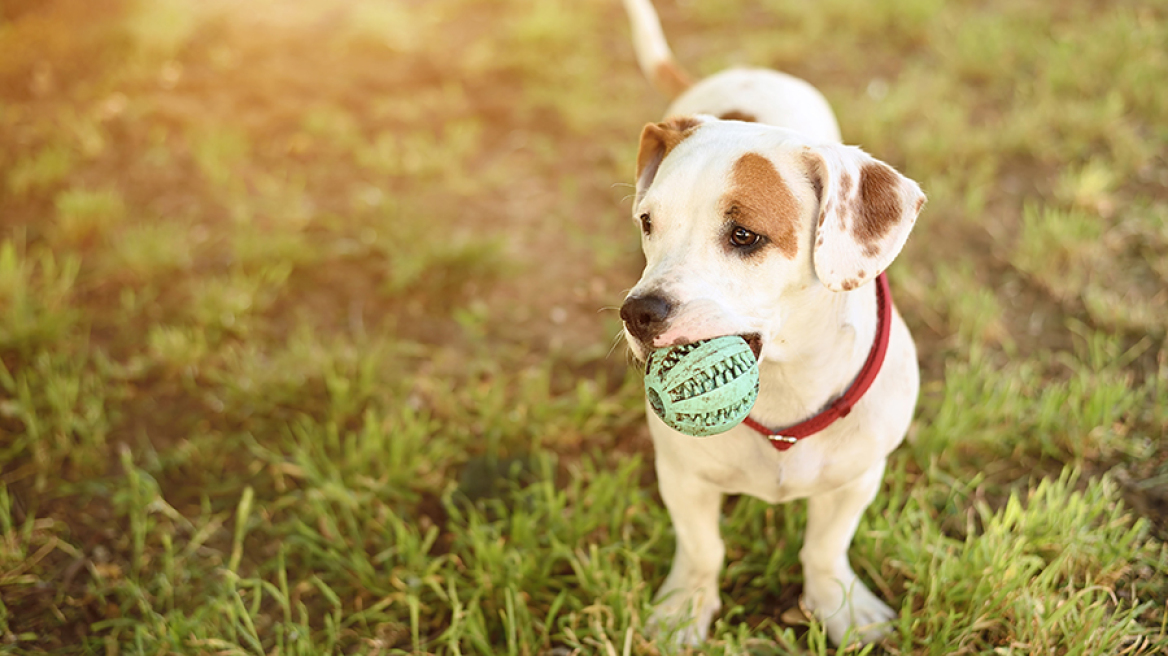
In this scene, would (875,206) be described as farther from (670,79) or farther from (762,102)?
(670,79)

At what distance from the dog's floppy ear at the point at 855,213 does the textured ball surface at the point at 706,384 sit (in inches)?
9.4

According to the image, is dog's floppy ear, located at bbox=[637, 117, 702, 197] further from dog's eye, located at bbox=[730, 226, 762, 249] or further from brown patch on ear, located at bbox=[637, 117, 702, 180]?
dog's eye, located at bbox=[730, 226, 762, 249]

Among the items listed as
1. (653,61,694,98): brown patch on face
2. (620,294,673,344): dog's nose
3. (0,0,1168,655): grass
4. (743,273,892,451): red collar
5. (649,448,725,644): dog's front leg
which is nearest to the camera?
(620,294,673,344): dog's nose

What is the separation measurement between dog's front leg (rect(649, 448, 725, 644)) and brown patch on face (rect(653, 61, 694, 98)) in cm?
185

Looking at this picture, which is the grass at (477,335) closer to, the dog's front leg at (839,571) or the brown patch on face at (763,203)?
the dog's front leg at (839,571)

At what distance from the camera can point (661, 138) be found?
6.63 ft

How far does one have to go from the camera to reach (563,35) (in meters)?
5.48

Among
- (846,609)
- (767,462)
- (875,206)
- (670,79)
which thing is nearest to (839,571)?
(846,609)

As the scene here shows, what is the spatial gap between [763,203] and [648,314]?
342mm

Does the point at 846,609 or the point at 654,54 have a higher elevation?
the point at 654,54

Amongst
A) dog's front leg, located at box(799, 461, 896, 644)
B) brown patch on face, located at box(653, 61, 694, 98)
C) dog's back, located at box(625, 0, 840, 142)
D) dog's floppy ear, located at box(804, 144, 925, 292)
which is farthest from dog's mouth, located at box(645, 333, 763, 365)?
brown patch on face, located at box(653, 61, 694, 98)

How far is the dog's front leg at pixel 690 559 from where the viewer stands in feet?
6.77

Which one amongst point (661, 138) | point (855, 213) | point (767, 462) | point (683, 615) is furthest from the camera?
point (683, 615)

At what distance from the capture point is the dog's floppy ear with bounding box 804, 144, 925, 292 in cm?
162
